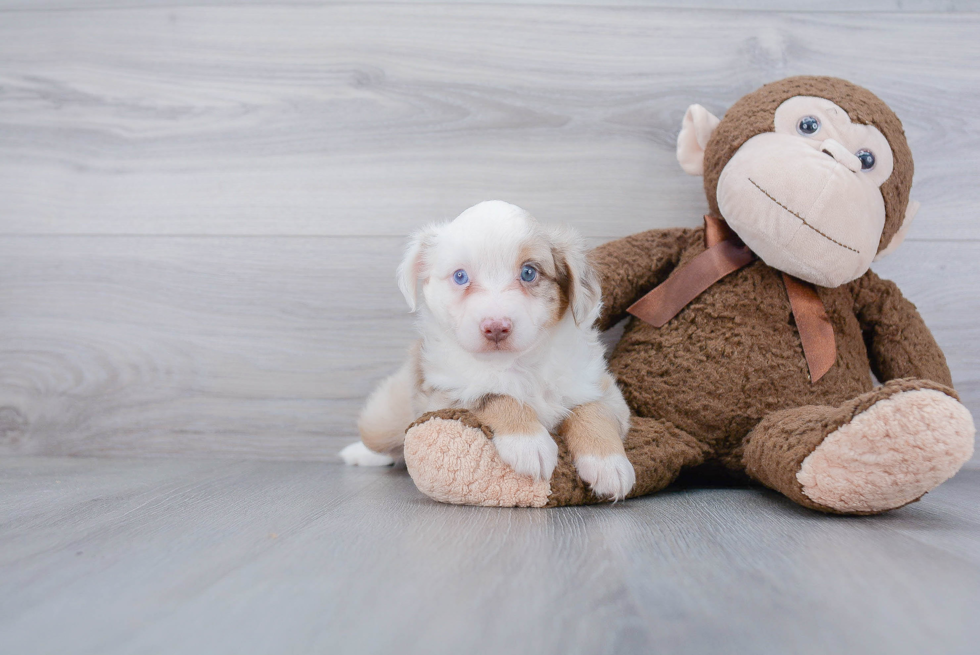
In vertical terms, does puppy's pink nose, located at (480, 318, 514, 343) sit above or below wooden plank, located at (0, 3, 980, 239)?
below

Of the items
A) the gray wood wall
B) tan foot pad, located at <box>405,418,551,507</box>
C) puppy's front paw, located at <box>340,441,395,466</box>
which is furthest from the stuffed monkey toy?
puppy's front paw, located at <box>340,441,395,466</box>

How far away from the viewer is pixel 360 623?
621 mm

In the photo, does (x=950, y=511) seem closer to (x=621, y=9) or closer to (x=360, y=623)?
(x=360, y=623)

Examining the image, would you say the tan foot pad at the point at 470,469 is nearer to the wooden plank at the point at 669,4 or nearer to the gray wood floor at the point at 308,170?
the gray wood floor at the point at 308,170

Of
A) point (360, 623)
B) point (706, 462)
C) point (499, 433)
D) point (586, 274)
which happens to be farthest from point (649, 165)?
point (360, 623)

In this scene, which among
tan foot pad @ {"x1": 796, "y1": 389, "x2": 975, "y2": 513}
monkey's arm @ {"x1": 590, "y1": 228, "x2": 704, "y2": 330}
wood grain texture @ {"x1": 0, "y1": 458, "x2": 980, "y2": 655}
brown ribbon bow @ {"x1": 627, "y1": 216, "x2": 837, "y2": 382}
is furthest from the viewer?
monkey's arm @ {"x1": 590, "y1": 228, "x2": 704, "y2": 330}

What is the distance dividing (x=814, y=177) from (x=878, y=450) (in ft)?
1.62

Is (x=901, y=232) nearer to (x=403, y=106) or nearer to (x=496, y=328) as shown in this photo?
(x=496, y=328)

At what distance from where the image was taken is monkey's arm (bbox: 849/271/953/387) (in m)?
1.34

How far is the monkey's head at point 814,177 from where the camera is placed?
3.89ft

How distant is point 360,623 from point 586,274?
0.71 metres

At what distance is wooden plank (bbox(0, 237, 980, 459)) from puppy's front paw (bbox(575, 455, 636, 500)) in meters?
0.68

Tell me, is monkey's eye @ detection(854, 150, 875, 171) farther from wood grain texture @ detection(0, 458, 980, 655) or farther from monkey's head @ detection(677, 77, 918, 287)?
wood grain texture @ detection(0, 458, 980, 655)

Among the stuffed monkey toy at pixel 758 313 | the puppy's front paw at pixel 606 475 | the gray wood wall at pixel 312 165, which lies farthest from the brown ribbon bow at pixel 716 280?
the puppy's front paw at pixel 606 475
